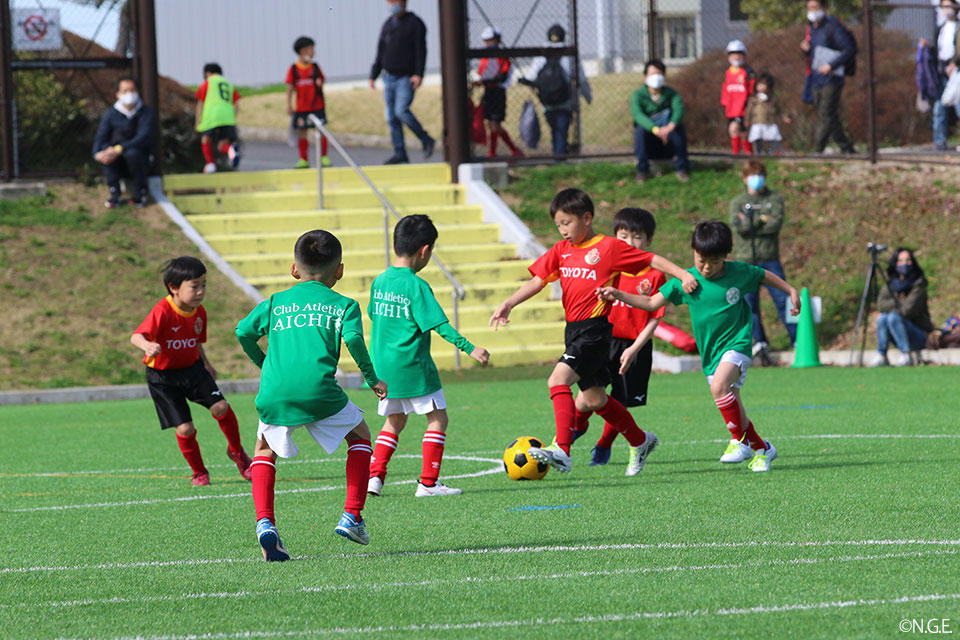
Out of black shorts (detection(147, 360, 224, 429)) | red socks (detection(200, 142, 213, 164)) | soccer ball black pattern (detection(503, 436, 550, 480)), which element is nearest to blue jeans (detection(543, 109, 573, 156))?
red socks (detection(200, 142, 213, 164))

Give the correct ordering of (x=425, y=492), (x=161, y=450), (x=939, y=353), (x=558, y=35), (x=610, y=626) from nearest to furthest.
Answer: (x=610, y=626) < (x=425, y=492) < (x=161, y=450) < (x=939, y=353) < (x=558, y=35)

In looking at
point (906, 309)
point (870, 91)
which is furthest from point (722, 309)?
point (870, 91)

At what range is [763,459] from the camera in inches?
359

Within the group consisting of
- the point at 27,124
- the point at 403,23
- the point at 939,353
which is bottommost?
the point at 939,353

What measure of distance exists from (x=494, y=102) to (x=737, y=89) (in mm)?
3982

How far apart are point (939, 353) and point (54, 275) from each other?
1159 cm

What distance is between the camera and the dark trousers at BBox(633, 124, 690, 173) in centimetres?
2319

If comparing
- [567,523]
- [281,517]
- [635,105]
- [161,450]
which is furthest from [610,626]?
[635,105]

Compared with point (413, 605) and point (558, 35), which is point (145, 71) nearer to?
point (558, 35)

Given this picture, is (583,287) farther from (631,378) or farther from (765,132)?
(765,132)

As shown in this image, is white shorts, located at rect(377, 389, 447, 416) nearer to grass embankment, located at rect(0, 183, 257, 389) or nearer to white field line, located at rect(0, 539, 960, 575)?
white field line, located at rect(0, 539, 960, 575)

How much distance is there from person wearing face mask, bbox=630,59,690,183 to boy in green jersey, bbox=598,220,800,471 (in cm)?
1390

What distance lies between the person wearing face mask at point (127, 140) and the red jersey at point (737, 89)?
916cm

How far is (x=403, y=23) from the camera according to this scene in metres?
23.0
